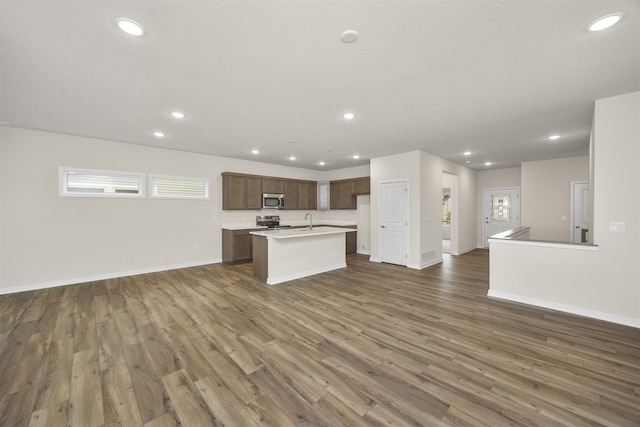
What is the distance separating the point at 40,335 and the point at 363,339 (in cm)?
360

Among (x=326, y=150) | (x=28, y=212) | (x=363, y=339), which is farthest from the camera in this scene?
(x=326, y=150)

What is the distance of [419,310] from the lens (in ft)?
11.0

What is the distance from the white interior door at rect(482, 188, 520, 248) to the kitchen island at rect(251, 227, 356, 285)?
5.78 m

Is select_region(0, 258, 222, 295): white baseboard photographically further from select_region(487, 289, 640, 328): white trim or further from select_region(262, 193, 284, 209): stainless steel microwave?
select_region(487, 289, 640, 328): white trim

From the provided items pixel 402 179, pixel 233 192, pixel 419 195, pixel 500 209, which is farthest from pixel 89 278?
pixel 500 209

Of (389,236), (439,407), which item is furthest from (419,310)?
(389,236)

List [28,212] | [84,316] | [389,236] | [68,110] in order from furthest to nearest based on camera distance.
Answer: [389,236]
[28,212]
[68,110]
[84,316]

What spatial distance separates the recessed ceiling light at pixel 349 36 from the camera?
6.15ft

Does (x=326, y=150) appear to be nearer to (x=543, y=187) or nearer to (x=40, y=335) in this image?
(x=40, y=335)

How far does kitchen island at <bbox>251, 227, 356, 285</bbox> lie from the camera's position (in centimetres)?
465

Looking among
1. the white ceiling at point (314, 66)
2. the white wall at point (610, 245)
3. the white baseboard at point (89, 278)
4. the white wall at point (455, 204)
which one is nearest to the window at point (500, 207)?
the white wall at point (455, 204)

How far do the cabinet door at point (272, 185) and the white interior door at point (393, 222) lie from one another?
9.90 ft

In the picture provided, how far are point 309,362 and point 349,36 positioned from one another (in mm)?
2797

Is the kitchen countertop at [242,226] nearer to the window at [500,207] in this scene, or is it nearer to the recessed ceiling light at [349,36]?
the recessed ceiling light at [349,36]
